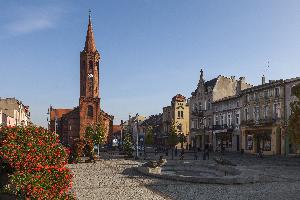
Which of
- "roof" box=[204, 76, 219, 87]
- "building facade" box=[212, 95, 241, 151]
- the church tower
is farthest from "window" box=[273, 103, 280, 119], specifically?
the church tower

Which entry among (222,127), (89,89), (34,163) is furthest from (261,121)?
(34,163)

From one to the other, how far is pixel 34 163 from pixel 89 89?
66.2m

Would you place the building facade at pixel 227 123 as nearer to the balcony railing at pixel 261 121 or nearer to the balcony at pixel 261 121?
the balcony railing at pixel 261 121

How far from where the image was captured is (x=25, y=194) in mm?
10516

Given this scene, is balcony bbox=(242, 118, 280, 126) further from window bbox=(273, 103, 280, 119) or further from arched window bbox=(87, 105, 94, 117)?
arched window bbox=(87, 105, 94, 117)

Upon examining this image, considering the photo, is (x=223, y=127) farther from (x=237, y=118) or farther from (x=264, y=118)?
(x=264, y=118)

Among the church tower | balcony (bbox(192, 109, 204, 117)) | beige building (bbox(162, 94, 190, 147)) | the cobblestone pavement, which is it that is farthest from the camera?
beige building (bbox(162, 94, 190, 147))

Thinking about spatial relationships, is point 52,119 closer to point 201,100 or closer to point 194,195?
point 201,100

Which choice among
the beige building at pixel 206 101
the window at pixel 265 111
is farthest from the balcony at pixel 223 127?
the window at pixel 265 111

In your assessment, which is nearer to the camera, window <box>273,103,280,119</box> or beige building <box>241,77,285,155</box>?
beige building <box>241,77,285,155</box>

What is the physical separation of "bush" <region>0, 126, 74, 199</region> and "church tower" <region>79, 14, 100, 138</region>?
212 feet

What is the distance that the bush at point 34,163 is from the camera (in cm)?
1052

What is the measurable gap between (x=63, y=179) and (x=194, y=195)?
8.04 m

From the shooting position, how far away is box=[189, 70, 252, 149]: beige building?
65.3 m
